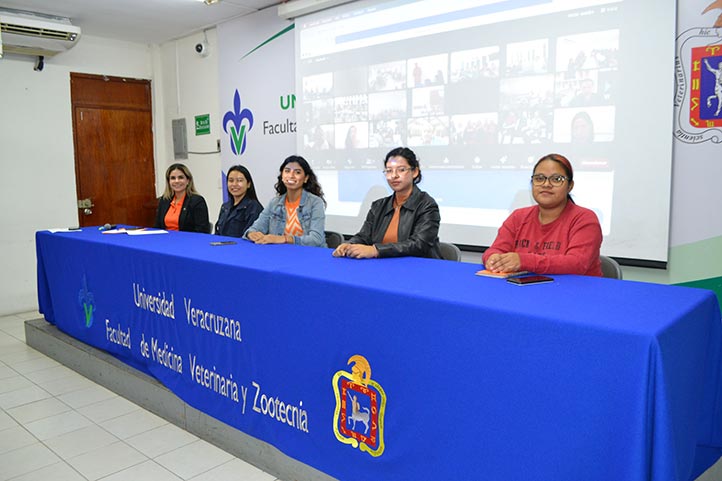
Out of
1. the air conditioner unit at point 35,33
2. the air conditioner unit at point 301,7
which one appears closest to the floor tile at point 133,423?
the air conditioner unit at point 301,7

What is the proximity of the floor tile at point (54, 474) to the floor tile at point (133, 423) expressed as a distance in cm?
30

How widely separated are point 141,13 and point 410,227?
3.77 meters

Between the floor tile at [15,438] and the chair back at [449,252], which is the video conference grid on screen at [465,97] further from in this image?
the floor tile at [15,438]

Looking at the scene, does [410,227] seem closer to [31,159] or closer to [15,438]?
[15,438]

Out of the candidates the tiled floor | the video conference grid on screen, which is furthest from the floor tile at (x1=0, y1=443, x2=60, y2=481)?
the video conference grid on screen

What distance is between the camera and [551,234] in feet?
6.87

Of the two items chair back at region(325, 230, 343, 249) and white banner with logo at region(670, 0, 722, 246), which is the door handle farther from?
white banner with logo at region(670, 0, 722, 246)

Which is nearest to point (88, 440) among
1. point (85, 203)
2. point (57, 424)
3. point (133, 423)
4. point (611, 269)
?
point (133, 423)

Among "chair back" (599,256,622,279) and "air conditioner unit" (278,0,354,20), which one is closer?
"chair back" (599,256,622,279)

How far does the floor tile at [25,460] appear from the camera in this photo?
2238 millimetres

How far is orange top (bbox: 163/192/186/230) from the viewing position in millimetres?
4020

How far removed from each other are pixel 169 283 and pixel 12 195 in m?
3.70

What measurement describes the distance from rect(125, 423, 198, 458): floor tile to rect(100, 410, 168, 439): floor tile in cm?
5

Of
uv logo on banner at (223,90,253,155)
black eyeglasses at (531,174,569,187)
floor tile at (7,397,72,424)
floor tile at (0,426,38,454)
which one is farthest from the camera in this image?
uv logo on banner at (223,90,253,155)
